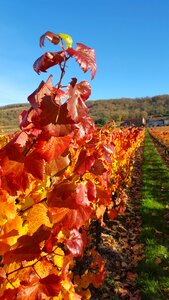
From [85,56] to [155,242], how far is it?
5.68 metres

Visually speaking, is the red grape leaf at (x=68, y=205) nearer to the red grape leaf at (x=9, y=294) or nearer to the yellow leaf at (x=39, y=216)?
the yellow leaf at (x=39, y=216)

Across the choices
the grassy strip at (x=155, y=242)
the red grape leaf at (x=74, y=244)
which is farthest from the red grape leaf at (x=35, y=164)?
the grassy strip at (x=155, y=242)

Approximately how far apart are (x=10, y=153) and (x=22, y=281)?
0.68 m

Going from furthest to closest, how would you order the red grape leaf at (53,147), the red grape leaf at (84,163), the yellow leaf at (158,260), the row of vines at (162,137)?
the row of vines at (162,137) < the yellow leaf at (158,260) < the red grape leaf at (84,163) < the red grape leaf at (53,147)

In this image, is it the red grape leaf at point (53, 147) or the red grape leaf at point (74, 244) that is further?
the red grape leaf at point (74, 244)

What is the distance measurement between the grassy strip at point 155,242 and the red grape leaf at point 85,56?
4050mm

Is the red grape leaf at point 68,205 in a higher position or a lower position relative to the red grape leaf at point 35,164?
lower

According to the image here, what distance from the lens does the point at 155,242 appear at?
6.35 metres

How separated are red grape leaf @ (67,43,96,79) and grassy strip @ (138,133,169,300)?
159 inches

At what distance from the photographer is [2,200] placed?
156 cm

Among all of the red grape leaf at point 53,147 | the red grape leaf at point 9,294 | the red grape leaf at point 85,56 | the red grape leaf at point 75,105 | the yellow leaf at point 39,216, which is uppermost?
the red grape leaf at point 85,56

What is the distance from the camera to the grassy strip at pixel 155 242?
4.81 meters

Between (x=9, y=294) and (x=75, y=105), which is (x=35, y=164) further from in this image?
(x=9, y=294)

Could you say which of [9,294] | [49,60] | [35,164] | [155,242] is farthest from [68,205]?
[155,242]
